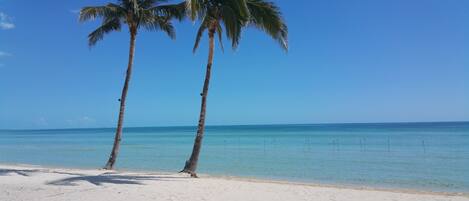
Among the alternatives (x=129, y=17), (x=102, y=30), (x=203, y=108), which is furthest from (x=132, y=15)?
(x=203, y=108)

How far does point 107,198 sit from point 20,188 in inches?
105

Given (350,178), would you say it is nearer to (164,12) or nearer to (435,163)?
(435,163)

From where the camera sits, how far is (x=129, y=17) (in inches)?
639

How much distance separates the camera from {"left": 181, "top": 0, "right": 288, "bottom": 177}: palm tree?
526 inches

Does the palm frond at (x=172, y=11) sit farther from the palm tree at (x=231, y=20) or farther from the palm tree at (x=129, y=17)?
the palm tree at (x=231, y=20)

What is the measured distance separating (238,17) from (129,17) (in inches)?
188

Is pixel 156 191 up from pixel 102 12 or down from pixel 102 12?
down

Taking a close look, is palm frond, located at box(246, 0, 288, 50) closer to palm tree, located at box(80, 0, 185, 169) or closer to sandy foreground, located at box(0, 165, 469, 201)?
palm tree, located at box(80, 0, 185, 169)

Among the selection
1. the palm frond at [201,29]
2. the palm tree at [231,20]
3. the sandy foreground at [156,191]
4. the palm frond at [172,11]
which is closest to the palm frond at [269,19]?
the palm tree at [231,20]

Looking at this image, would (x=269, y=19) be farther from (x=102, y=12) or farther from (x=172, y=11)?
(x=102, y=12)

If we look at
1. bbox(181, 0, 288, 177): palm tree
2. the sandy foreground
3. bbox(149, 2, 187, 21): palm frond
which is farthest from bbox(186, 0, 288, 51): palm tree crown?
the sandy foreground

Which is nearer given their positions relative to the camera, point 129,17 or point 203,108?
point 203,108

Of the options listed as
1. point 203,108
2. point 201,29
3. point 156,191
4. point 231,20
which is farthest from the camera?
point 201,29

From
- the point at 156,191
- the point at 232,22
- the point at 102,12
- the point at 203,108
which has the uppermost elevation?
the point at 102,12
